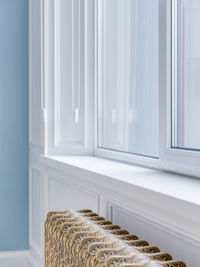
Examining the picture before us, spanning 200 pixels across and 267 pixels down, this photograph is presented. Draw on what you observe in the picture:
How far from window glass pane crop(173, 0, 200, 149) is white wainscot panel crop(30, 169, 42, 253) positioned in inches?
49.9

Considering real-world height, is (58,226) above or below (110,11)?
below

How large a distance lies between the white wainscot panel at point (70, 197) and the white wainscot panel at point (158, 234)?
0.18 m

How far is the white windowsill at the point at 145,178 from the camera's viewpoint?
3.38 ft

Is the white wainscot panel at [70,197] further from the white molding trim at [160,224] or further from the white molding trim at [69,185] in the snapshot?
the white molding trim at [160,224]

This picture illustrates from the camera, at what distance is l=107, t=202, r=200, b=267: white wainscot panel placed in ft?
3.31

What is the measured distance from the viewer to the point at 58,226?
133 centimetres

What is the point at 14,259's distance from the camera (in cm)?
272

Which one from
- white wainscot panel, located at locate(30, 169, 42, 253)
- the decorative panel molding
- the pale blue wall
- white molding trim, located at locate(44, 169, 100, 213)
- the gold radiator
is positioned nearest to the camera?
the gold radiator

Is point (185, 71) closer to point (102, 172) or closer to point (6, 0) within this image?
point (102, 172)

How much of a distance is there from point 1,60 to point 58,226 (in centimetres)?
A: 160

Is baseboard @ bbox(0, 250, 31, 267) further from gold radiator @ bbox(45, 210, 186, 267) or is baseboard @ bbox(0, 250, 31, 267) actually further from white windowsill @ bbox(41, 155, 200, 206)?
gold radiator @ bbox(45, 210, 186, 267)

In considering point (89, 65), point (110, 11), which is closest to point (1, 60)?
point (89, 65)

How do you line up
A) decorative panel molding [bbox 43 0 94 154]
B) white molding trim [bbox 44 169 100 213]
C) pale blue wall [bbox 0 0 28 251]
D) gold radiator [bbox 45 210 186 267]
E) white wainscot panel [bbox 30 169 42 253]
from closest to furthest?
gold radiator [bbox 45 210 186 267], white molding trim [bbox 44 169 100 213], decorative panel molding [bbox 43 0 94 154], white wainscot panel [bbox 30 169 42 253], pale blue wall [bbox 0 0 28 251]

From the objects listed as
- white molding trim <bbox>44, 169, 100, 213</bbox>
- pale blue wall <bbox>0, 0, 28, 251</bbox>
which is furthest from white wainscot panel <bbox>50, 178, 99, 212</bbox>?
pale blue wall <bbox>0, 0, 28, 251</bbox>
